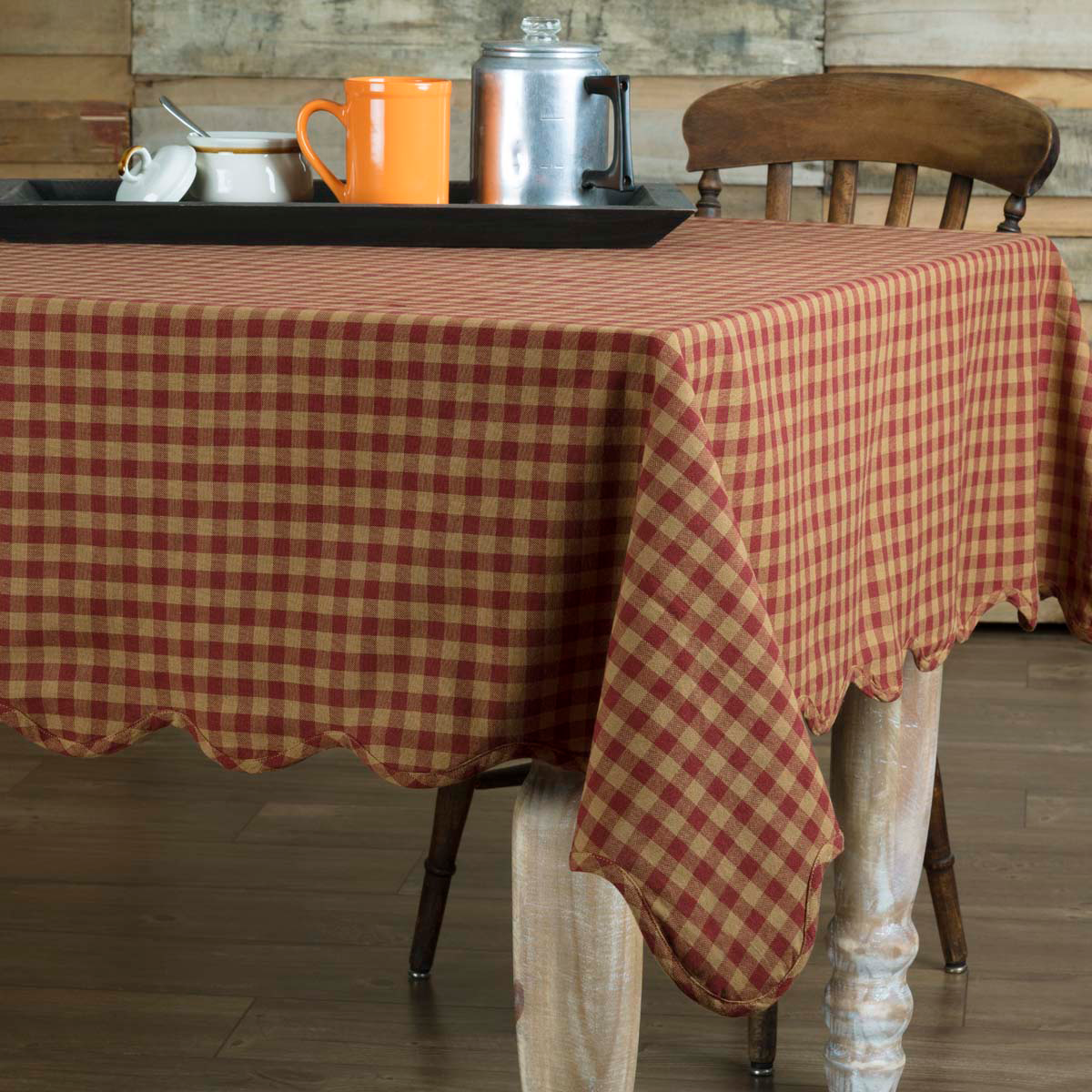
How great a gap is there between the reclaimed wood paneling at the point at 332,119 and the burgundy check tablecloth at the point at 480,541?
1.96 m

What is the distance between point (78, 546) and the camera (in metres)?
0.88

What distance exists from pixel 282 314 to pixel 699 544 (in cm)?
24

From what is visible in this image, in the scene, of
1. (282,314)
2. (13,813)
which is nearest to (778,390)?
(282,314)

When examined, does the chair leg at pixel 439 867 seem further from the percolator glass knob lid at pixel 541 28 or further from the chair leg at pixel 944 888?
the percolator glass knob lid at pixel 541 28

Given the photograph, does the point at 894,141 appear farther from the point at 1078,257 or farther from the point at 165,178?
the point at 1078,257

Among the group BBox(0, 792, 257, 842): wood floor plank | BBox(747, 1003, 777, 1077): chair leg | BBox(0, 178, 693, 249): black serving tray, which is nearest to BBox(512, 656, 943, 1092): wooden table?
BBox(747, 1003, 777, 1077): chair leg

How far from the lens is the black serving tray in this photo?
117 cm

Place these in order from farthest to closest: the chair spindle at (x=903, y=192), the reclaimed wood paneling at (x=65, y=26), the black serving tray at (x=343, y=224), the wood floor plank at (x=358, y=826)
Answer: the reclaimed wood paneling at (x=65, y=26) → the wood floor plank at (x=358, y=826) → the chair spindle at (x=903, y=192) → the black serving tray at (x=343, y=224)

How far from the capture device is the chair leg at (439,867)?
160cm

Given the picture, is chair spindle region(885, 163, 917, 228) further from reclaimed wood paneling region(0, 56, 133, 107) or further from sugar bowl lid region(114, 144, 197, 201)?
reclaimed wood paneling region(0, 56, 133, 107)

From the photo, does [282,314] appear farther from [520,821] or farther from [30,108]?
[30,108]

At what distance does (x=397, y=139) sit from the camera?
1252mm

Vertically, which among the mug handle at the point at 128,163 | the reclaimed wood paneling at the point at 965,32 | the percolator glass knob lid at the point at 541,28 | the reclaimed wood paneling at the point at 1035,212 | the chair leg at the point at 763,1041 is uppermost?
the percolator glass knob lid at the point at 541,28

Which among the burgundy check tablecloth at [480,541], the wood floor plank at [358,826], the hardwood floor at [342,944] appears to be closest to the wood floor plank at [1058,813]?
the hardwood floor at [342,944]
